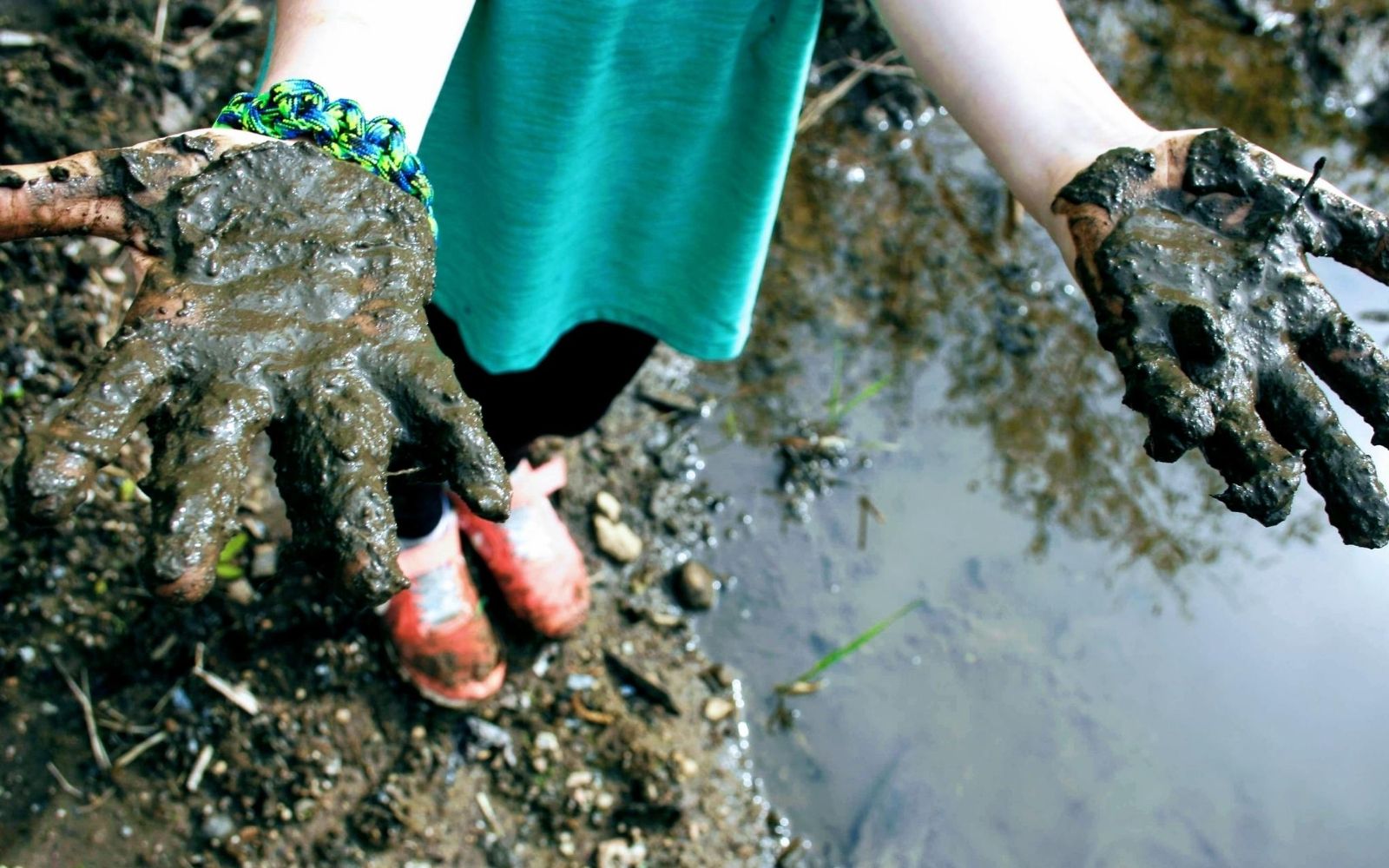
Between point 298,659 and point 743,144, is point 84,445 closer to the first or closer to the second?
point 743,144

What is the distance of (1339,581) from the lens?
275cm

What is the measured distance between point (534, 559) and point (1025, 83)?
58.3 inches

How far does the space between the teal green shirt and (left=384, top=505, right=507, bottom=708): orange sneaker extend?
549 mm

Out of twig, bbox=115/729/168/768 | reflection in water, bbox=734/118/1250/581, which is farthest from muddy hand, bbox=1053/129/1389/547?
twig, bbox=115/729/168/768

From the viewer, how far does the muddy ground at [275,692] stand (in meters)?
2.07

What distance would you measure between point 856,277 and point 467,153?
1636 millimetres

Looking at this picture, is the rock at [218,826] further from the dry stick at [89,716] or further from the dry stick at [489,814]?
the dry stick at [489,814]

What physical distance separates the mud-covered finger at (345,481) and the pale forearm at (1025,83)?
0.92 meters

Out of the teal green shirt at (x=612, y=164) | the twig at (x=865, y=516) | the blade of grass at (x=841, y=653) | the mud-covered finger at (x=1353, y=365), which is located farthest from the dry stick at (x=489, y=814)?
the mud-covered finger at (x=1353, y=365)

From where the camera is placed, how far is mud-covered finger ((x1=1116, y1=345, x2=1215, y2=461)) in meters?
1.21

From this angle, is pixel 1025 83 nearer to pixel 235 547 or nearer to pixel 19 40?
pixel 235 547

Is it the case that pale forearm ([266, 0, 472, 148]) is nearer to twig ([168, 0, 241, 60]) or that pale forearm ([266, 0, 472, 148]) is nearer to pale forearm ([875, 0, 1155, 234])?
pale forearm ([875, 0, 1155, 234])

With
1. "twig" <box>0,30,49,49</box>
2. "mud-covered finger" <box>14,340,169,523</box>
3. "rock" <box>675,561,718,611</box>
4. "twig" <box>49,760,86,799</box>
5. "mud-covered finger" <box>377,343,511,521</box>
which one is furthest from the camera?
"twig" <box>0,30,49,49</box>

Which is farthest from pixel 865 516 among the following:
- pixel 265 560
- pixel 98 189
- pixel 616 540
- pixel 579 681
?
pixel 98 189
